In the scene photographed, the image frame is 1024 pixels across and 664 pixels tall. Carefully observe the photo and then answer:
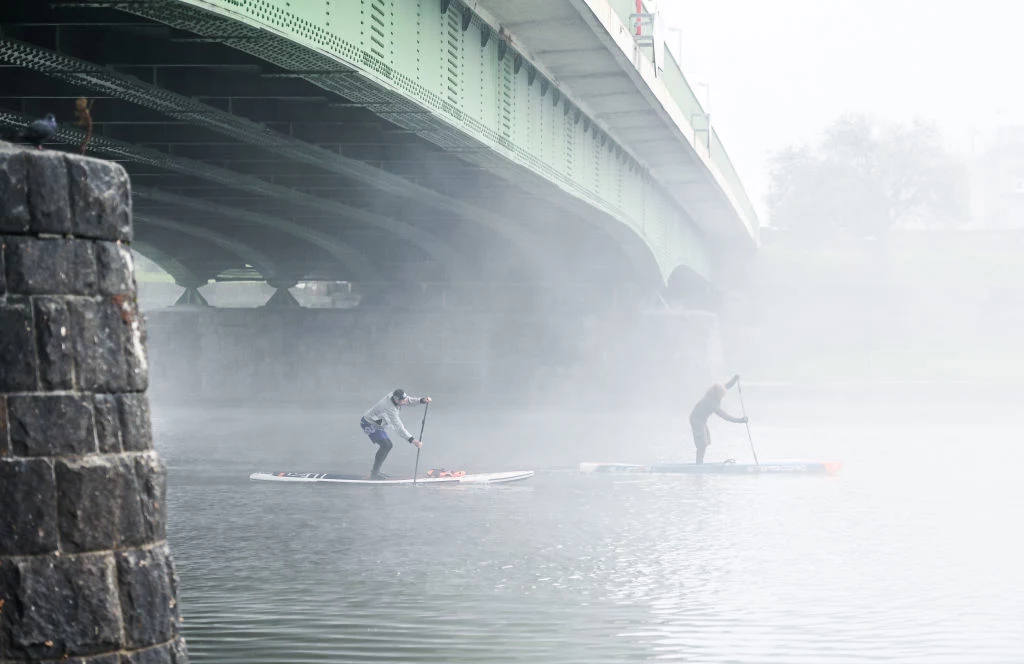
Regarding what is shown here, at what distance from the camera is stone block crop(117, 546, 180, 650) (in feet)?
24.6

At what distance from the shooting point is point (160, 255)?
50344 mm

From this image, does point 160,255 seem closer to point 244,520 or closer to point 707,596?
point 244,520

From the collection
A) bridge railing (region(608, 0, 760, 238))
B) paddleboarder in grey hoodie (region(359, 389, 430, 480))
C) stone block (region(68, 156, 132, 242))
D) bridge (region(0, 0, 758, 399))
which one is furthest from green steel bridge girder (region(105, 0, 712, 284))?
stone block (region(68, 156, 132, 242))

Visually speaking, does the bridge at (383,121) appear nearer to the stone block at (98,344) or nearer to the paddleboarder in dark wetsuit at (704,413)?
the stone block at (98,344)

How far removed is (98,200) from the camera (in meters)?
7.70

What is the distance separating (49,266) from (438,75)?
11.8 metres

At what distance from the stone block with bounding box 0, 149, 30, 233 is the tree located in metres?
84.3

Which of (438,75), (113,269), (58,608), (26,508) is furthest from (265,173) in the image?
(58,608)

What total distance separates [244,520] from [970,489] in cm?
1231

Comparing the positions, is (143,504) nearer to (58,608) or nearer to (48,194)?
(58,608)

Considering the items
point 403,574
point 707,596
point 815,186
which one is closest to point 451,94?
point 403,574

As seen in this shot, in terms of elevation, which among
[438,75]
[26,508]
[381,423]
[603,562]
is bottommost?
[603,562]

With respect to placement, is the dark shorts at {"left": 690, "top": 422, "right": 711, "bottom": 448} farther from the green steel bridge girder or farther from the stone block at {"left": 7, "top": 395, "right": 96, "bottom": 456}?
the stone block at {"left": 7, "top": 395, "right": 96, "bottom": 456}

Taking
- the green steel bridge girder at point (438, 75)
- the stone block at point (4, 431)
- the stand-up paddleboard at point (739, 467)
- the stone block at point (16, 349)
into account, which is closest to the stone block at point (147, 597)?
the stone block at point (4, 431)
